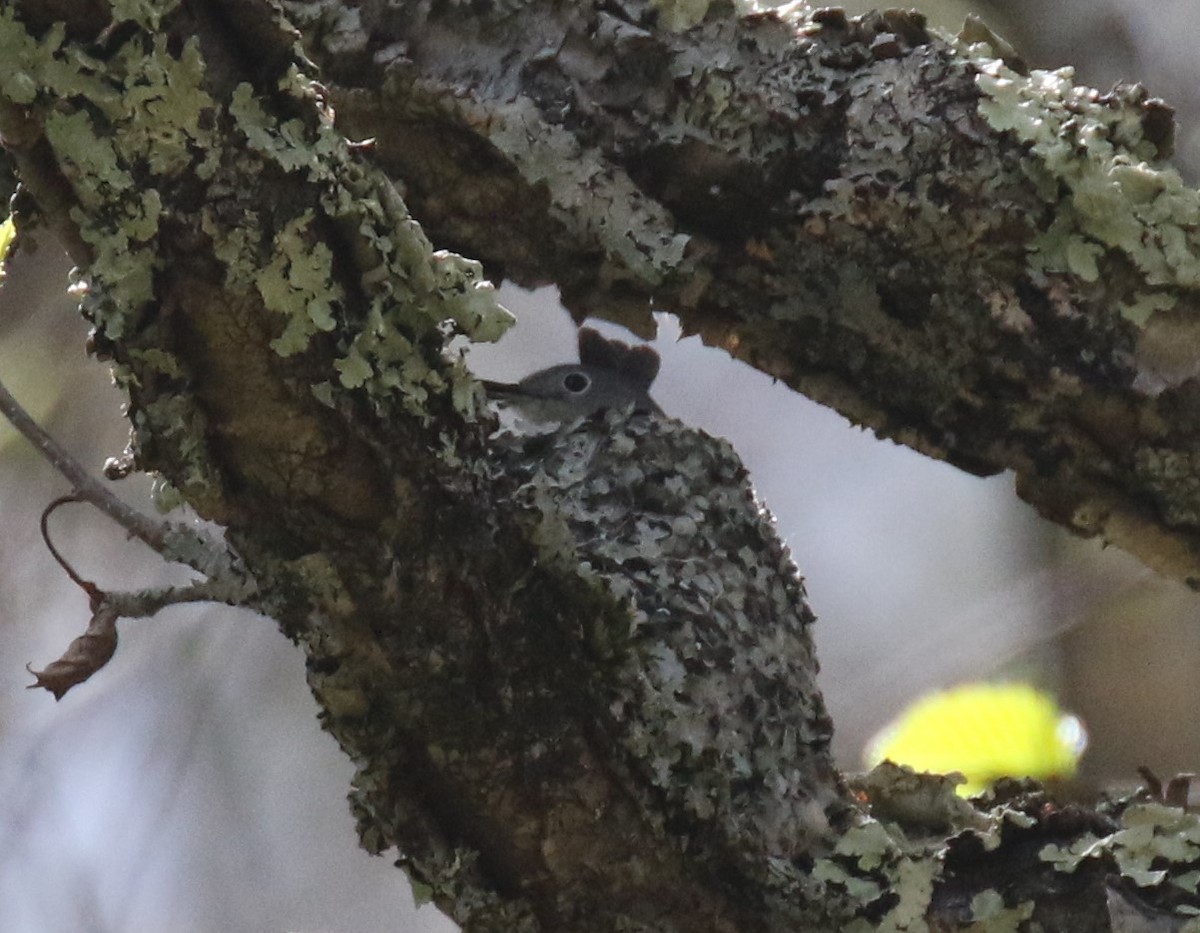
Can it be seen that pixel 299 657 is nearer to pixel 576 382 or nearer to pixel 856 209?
pixel 576 382

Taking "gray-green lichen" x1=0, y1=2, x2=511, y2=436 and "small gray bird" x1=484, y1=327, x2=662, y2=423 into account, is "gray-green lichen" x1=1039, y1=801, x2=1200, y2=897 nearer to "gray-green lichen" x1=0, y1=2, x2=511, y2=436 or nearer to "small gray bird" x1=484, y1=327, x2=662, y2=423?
"gray-green lichen" x1=0, y1=2, x2=511, y2=436

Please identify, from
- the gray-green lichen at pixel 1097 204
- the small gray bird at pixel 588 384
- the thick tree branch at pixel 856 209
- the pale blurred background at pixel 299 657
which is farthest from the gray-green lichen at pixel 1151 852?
the pale blurred background at pixel 299 657

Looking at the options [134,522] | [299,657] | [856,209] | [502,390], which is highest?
[299,657]

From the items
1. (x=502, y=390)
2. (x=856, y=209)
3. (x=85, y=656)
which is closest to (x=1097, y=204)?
(x=856, y=209)

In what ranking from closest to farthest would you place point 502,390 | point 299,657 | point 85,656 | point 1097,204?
point 85,656, point 1097,204, point 502,390, point 299,657

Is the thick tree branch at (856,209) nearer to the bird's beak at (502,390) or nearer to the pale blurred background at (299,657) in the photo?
the bird's beak at (502,390)

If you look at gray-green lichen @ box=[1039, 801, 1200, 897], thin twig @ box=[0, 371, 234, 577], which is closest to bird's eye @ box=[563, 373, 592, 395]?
thin twig @ box=[0, 371, 234, 577]
